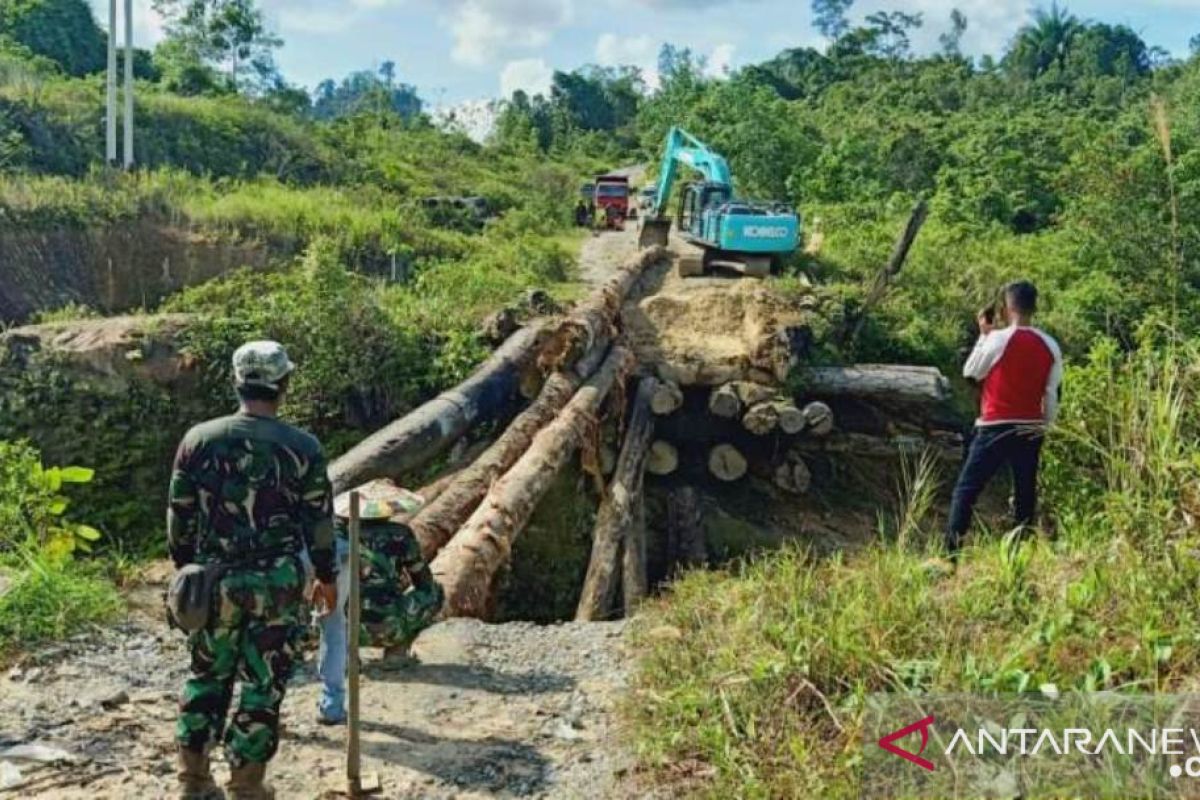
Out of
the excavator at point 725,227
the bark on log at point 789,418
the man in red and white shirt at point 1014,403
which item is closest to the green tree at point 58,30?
the excavator at point 725,227

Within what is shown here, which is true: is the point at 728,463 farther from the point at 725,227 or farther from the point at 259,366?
the point at 259,366

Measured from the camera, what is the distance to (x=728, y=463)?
12.2m

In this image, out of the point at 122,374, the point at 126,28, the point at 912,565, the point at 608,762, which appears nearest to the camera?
the point at 608,762

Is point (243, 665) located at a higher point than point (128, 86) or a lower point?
lower

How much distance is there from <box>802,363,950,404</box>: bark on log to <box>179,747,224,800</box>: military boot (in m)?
9.57

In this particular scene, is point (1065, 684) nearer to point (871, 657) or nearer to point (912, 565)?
point (871, 657)

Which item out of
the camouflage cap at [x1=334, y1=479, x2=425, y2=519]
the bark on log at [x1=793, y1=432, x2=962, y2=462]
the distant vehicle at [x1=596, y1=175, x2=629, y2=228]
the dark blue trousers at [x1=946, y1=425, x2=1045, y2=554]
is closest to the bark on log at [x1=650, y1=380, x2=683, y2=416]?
the bark on log at [x1=793, y1=432, x2=962, y2=462]

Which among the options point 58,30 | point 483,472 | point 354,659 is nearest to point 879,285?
point 483,472

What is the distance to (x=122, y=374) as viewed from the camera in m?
10.7

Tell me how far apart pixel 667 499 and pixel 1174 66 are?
4732cm

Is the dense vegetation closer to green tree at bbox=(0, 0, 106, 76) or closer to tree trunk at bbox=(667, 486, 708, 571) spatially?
green tree at bbox=(0, 0, 106, 76)

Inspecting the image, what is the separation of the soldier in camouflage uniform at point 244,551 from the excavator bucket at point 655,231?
17026 mm

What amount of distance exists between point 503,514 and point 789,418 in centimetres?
513

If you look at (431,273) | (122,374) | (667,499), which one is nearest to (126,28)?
(431,273)
